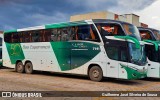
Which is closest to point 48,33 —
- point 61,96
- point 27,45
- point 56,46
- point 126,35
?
point 56,46

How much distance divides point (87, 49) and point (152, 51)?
16.4 ft

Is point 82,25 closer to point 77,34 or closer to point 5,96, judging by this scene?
point 77,34

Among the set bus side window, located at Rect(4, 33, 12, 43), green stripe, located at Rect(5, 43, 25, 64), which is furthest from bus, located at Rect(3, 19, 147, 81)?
bus side window, located at Rect(4, 33, 12, 43)

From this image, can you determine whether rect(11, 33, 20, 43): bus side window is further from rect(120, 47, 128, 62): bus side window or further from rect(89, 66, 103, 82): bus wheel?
rect(120, 47, 128, 62): bus side window

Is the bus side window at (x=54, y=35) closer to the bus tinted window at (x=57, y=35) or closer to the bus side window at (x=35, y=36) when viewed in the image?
the bus tinted window at (x=57, y=35)

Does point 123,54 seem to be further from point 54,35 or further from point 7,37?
point 7,37

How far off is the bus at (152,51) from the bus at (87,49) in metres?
2.45

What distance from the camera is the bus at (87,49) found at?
54.3ft

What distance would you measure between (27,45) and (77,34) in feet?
17.9

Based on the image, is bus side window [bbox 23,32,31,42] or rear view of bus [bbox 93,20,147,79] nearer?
rear view of bus [bbox 93,20,147,79]

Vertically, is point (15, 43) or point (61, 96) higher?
point (15, 43)

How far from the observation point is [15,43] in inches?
917

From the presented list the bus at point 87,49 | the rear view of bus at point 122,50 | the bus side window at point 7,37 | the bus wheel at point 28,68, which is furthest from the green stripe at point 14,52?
the rear view of bus at point 122,50

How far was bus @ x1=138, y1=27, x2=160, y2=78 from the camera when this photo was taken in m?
19.7
